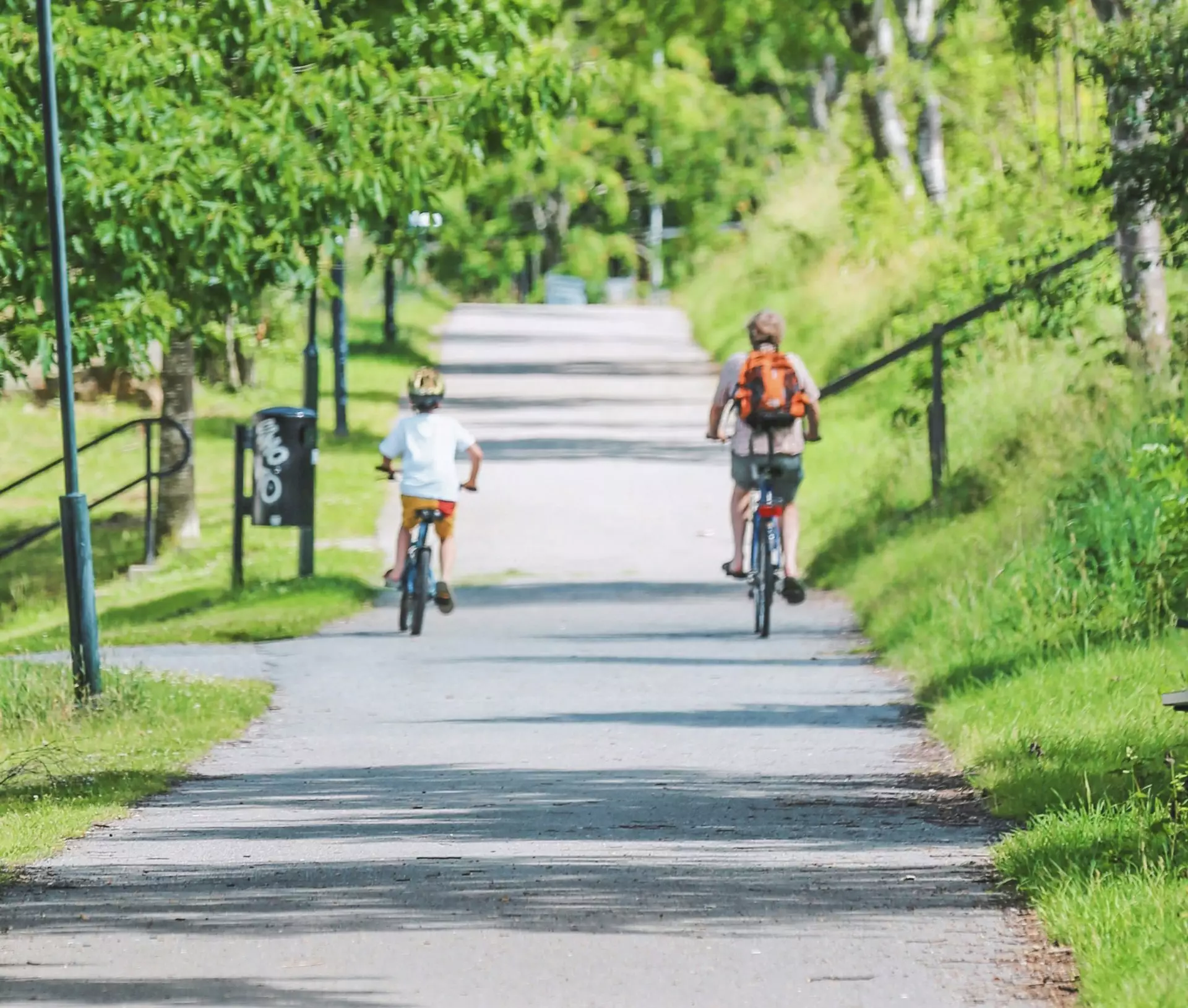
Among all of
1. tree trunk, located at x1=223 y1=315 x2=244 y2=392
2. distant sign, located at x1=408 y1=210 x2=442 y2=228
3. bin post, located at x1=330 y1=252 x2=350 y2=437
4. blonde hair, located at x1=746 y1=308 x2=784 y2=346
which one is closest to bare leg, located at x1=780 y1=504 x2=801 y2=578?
blonde hair, located at x1=746 y1=308 x2=784 y2=346

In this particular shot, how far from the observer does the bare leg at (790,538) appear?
48.4 ft

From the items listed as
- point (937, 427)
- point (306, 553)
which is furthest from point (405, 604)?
point (937, 427)

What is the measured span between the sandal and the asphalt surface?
25 cm

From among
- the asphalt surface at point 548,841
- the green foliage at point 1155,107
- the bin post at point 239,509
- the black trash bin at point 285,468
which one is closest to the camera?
the asphalt surface at point 548,841

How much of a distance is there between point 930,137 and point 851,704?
18.5 metres

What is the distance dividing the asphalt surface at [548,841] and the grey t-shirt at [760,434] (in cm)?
107

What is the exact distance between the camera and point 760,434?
1482 cm

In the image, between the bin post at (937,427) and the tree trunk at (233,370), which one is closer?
the bin post at (937,427)

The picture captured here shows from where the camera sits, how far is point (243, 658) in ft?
→ 45.9

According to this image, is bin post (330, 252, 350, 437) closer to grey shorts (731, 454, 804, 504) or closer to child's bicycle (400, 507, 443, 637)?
child's bicycle (400, 507, 443, 637)

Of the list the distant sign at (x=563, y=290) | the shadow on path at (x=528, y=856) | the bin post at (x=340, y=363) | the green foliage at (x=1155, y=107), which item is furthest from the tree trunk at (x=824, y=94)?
the shadow on path at (x=528, y=856)

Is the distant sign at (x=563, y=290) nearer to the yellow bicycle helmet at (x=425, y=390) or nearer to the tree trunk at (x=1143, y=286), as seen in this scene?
the tree trunk at (x=1143, y=286)

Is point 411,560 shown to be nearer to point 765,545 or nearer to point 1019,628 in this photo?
point 765,545

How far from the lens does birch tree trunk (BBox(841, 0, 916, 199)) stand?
29.3 meters
